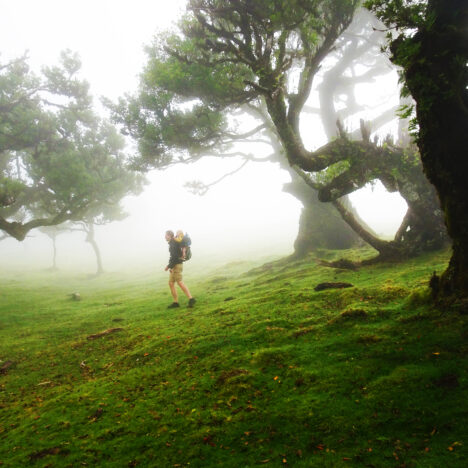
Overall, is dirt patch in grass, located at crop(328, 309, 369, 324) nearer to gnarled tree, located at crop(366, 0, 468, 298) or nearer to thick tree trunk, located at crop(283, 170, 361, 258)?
gnarled tree, located at crop(366, 0, 468, 298)

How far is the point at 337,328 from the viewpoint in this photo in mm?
6688

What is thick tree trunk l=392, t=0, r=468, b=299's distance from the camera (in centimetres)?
544

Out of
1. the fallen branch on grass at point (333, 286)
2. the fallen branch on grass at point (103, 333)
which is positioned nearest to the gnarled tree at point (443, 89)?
the fallen branch on grass at point (333, 286)

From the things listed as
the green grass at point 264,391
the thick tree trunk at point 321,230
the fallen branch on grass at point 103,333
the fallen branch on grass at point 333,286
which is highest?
the thick tree trunk at point 321,230

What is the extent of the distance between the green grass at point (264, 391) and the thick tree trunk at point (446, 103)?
1.89 metres

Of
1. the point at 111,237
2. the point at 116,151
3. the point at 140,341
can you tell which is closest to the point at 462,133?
the point at 140,341

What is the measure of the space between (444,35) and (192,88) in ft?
41.3

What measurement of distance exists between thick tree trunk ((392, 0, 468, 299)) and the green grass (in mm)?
1889

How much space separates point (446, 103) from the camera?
18.3 ft

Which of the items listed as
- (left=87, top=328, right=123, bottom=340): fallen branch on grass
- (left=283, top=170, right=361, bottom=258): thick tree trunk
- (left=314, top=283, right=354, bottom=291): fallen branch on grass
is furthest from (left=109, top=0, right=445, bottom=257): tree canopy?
(left=87, top=328, right=123, bottom=340): fallen branch on grass

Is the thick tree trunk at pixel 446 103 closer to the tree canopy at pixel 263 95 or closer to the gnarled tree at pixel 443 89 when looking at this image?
the gnarled tree at pixel 443 89

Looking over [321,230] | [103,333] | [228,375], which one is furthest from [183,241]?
[321,230]

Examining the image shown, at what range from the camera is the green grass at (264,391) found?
3.66 metres

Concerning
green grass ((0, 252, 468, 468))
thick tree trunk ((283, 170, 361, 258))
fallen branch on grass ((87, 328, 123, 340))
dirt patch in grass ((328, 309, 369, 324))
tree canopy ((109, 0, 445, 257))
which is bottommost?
fallen branch on grass ((87, 328, 123, 340))
